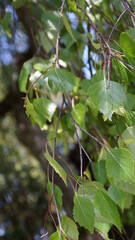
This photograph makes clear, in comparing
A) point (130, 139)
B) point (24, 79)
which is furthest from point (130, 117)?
point (24, 79)

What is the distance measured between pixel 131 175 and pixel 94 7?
576 mm

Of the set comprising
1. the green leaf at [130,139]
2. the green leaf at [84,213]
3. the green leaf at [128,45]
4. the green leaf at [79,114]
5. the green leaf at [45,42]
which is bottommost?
the green leaf at [84,213]

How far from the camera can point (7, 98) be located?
9.13 ft

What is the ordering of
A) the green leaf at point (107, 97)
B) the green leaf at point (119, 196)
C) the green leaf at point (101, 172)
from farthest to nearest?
1. the green leaf at point (101, 172)
2. the green leaf at point (119, 196)
3. the green leaf at point (107, 97)

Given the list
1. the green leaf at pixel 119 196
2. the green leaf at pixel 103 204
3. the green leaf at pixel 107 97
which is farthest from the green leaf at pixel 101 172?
the green leaf at pixel 107 97

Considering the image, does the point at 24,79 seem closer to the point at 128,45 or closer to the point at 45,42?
the point at 45,42

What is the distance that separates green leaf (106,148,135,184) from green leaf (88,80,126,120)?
0.07m

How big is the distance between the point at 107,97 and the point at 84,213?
20cm

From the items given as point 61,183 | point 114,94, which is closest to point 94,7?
point 114,94

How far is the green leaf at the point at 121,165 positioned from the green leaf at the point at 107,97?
0.07 meters

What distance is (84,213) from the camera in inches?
23.0

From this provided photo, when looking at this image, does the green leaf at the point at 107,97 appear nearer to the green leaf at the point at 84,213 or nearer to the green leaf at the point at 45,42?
the green leaf at the point at 84,213

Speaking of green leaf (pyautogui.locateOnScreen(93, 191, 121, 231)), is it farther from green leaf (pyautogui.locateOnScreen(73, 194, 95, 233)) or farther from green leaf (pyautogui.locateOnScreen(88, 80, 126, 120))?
green leaf (pyautogui.locateOnScreen(88, 80, 126, 120))

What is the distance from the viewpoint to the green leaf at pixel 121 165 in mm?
555
